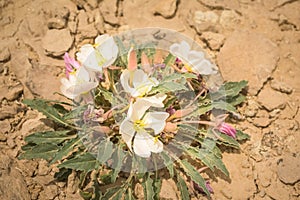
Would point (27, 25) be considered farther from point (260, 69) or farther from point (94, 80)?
point (260, 69)

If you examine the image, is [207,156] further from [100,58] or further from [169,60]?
[100,58]

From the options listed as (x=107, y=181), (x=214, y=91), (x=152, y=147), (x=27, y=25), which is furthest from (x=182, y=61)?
(x=27, y=25)

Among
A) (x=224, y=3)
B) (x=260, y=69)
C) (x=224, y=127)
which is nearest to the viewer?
(x=224, y=127)

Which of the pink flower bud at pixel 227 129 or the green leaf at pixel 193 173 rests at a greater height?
the pink flower bud at pixel 227 129

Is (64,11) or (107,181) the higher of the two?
(64,11)

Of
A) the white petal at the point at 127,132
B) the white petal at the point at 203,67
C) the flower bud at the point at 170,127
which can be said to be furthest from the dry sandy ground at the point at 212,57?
the white petal at the point at 127,132

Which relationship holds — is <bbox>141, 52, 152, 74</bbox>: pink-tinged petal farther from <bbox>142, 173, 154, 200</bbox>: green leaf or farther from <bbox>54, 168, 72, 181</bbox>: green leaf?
<bbox>54, 168, 72, 181</bbox>: green leaf

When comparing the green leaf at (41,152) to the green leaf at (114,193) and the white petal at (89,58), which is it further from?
the white petal at (89,58)

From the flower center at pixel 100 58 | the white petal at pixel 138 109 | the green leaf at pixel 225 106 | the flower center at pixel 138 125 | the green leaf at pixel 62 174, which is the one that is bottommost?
the green leaf at pixel 62 174

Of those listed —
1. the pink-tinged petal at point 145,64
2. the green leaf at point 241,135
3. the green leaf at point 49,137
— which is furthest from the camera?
the green leaf at point 241,135
